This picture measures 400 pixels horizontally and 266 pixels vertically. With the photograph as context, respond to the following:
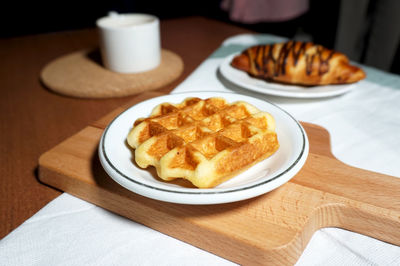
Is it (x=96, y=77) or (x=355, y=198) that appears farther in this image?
(x=96, y=77)

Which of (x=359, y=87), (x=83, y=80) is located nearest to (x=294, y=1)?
(x=359, y=87)

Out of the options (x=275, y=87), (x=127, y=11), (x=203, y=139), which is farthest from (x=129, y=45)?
(x=127, y=11)

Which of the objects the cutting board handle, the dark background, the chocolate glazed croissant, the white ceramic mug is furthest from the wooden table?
the dark background

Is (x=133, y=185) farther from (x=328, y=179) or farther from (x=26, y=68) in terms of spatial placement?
(x=26, y=68)

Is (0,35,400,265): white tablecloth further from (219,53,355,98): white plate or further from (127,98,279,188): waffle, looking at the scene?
(219,53,355,98): white plate

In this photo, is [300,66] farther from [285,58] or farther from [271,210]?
[271,210]

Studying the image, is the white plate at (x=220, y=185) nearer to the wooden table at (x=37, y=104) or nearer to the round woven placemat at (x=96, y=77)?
the wooden table at (x=37, y=104)
